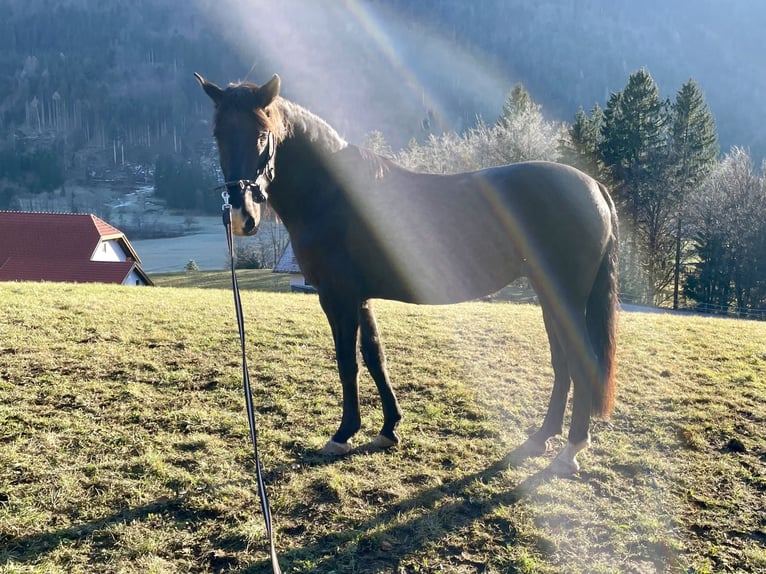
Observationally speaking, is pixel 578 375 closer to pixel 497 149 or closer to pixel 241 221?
pixel 241 221

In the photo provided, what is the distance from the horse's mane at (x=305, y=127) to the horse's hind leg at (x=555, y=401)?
2365 mm

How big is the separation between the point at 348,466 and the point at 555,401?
198cm

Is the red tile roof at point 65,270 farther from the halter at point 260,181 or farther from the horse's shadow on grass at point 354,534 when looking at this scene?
the halter at point 260,181

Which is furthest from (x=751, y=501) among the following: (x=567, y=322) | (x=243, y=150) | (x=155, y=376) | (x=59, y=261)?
(x=59, y=261)

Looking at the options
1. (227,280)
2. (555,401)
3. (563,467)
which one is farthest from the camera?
(227,280)

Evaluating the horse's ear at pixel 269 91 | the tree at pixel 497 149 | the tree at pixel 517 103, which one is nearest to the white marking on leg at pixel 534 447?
the horse's ear at pixel 269 91

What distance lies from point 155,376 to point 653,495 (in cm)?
496

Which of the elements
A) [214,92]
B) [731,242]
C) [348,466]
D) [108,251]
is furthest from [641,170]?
[214,92]

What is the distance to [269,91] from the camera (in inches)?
124

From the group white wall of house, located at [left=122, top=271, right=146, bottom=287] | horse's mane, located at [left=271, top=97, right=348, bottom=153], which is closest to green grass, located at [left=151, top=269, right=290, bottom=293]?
white wall of house, located at [left=122, top=271, right=146, bottom=287]

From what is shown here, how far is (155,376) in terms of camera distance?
5250 mm

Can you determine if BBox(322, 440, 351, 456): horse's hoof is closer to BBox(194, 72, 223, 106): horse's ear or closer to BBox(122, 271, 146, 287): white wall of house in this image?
BBox(194, 72, 223, 106): horse's ear

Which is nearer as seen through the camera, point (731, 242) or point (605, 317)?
point (605, 317)

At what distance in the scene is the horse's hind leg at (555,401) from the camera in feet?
13.6
